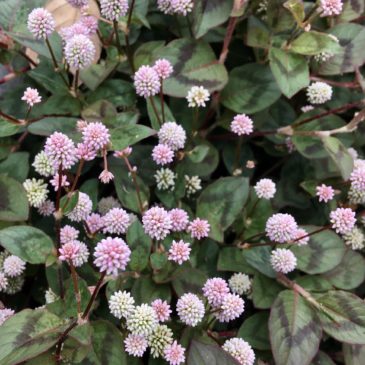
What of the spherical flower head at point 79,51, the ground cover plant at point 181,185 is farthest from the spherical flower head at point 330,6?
the spherical flower head at point 79,51

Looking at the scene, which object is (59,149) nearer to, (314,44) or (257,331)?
(257,331)

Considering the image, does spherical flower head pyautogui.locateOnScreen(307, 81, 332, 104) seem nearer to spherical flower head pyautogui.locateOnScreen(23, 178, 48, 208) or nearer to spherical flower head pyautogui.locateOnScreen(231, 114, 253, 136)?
spherical flower head pyautogui.locateOnScreen(231, 114, 253, 136)

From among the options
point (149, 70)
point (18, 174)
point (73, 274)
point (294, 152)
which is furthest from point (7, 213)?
point (294, 152)

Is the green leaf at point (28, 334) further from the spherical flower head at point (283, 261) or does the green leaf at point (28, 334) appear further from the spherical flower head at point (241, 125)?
the spherical flower head at point (241, 125)

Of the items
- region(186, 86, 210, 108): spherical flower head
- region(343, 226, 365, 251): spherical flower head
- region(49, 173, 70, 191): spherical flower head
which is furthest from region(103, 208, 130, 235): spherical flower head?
region(343, 226, 365, 251): spherical flower head

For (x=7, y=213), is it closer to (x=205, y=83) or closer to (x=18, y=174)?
(x=18, y=174)

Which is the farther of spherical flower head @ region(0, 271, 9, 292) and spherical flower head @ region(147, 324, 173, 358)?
spherical flower head @ region(0, 271, 9, 292)
